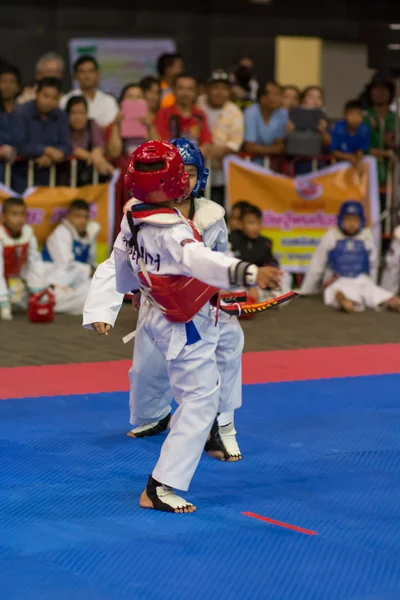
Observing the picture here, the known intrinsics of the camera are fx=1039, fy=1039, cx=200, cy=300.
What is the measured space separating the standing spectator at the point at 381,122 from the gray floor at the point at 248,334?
7.69ft

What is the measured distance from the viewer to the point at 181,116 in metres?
9.80

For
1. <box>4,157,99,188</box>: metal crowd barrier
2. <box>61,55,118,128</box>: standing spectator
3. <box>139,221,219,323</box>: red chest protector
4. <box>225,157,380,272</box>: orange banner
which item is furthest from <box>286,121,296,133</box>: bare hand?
<box>139,221,219,323</box>: red chest protector

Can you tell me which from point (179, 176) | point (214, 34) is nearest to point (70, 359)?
point (179, 176)

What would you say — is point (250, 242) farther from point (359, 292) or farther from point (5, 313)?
point (5, 313)

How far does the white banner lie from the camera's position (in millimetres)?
15500

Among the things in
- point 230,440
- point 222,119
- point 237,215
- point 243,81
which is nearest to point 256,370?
point 230,440

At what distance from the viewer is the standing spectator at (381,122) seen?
453 inches

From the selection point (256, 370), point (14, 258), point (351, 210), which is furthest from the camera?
point (351, 210)

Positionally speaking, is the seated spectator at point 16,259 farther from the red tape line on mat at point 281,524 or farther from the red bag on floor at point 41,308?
the red tape line on mat at point 281,524

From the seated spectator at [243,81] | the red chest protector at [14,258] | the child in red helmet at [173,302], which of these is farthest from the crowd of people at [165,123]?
the child in red helmet at [173,302]

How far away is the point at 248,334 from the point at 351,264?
6.92ft

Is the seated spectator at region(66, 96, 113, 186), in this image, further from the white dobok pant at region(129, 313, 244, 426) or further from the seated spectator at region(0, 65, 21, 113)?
the white dobok pant at region(129, 313, 244, 426)

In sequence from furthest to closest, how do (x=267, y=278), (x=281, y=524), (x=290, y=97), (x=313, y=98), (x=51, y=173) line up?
(x=290, y=97)
(x=313, y=98)
(x=51, y=173)
(x=281, y=524)
(x=267, y=278)

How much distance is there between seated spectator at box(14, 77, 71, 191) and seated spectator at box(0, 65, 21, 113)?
0.10 meters
